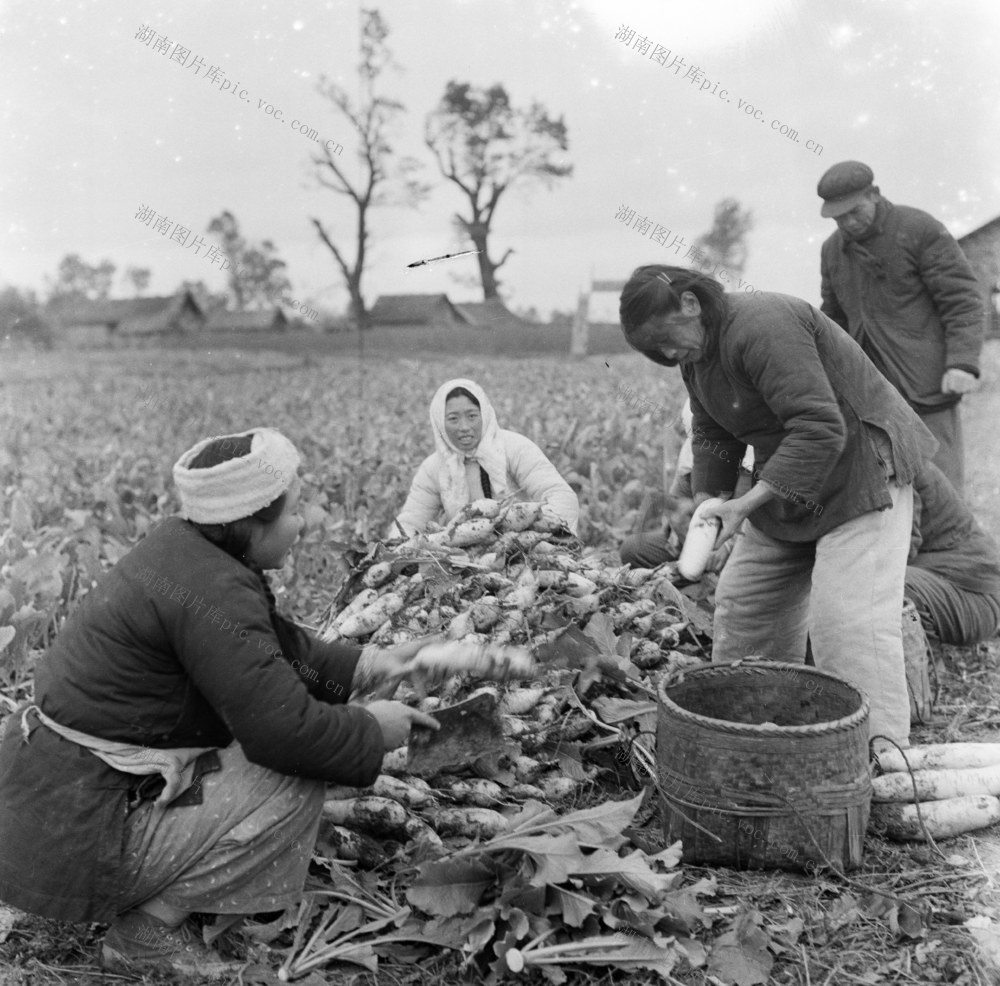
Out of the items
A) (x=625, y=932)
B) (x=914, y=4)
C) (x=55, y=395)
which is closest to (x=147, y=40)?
(x=55, y=395)

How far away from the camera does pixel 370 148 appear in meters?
5.60

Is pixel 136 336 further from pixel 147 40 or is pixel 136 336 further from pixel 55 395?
pixel 147 40

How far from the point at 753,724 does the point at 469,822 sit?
73 centimetres

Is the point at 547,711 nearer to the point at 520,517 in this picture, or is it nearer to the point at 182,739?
the point at 520,517

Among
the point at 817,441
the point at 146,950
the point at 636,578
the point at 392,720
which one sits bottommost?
the point at 146,950

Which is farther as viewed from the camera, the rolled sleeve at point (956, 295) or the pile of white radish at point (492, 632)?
the rolled sleeve at point (956, 295)

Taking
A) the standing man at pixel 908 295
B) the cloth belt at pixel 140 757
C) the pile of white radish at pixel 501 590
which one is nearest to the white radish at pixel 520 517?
the pile of white radish at pixel 501 590

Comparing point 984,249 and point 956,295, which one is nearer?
point 956,295

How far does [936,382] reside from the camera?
13.8ft

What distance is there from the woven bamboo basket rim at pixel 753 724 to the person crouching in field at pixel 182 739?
2.27ft

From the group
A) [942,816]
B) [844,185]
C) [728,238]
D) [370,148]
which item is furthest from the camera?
[370,148]

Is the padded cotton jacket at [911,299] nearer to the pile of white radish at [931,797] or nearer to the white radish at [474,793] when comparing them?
the pile of white radish at [931,797]

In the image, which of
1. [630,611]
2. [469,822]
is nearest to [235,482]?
[469,822]

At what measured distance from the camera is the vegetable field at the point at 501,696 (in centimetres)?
192
